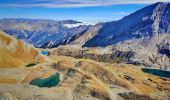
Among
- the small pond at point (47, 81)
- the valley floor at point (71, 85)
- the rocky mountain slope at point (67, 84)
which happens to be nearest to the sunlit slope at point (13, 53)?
the rocky mountain slope at point (67, 84)

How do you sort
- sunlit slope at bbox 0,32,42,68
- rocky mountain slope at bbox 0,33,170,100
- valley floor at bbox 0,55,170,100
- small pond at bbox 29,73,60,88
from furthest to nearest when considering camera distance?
1. sunlit slope at bbox 0,32,42,68
2. small pond at bbox 29,73,60,88
3. rocky mountain slope at bbox 0,33,170,100
4. valley floor at bbox 0,55,170,100

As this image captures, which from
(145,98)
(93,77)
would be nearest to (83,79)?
(93,77)

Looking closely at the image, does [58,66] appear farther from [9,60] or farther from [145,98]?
[145,98]

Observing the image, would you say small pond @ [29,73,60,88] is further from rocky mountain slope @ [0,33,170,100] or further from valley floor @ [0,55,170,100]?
valley floor @ [0,55,170,100]

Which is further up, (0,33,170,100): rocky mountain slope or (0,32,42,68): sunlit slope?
(0,32,42,68): sunlit slope

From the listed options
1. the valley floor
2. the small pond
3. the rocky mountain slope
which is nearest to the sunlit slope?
the rocky mountain slope

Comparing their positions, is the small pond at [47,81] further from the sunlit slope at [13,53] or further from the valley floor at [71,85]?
the sunlit slope at [13,53]

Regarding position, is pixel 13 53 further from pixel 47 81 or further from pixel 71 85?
pixel 71 85
